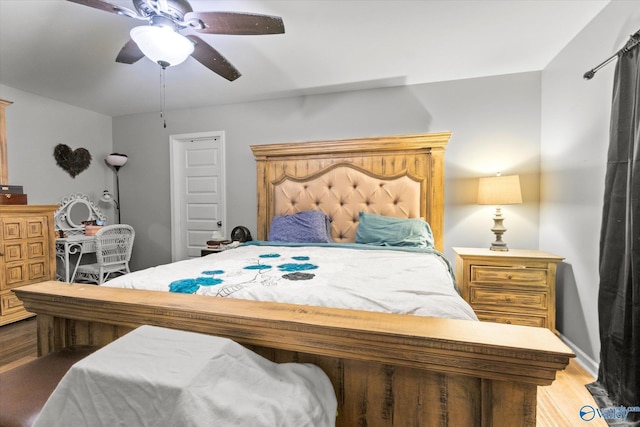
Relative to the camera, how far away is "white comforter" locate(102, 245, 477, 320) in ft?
3.40

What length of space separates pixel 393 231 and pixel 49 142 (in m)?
3.99

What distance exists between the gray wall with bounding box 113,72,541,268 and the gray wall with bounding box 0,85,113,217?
0.67 meters

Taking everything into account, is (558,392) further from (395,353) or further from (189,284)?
(189,284)

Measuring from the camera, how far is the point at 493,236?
2725 millimetres

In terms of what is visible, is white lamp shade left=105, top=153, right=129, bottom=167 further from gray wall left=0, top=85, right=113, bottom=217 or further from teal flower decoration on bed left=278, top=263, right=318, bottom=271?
teal flower decoration on bed left=278, top=263, right=318, bottom=271

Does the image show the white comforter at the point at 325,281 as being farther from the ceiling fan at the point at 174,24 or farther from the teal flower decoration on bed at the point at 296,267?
the ceiling fan at the point at 174,24

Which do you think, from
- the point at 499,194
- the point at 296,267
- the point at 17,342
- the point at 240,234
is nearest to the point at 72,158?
the point at 17,342

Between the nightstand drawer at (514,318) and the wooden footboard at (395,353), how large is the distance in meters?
1.69

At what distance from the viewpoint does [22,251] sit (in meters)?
2.70

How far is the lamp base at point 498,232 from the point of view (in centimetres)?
248

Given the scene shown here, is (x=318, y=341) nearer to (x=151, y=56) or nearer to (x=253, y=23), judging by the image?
(x=253, y=23)

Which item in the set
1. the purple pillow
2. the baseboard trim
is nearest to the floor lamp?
the purple pillow

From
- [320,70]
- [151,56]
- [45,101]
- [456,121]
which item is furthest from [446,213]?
[45,101]

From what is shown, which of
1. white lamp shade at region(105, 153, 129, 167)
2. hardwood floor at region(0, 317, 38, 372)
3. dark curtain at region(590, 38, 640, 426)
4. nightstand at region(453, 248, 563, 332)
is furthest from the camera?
white lamp shade at region(105, 153, 129, 167)
